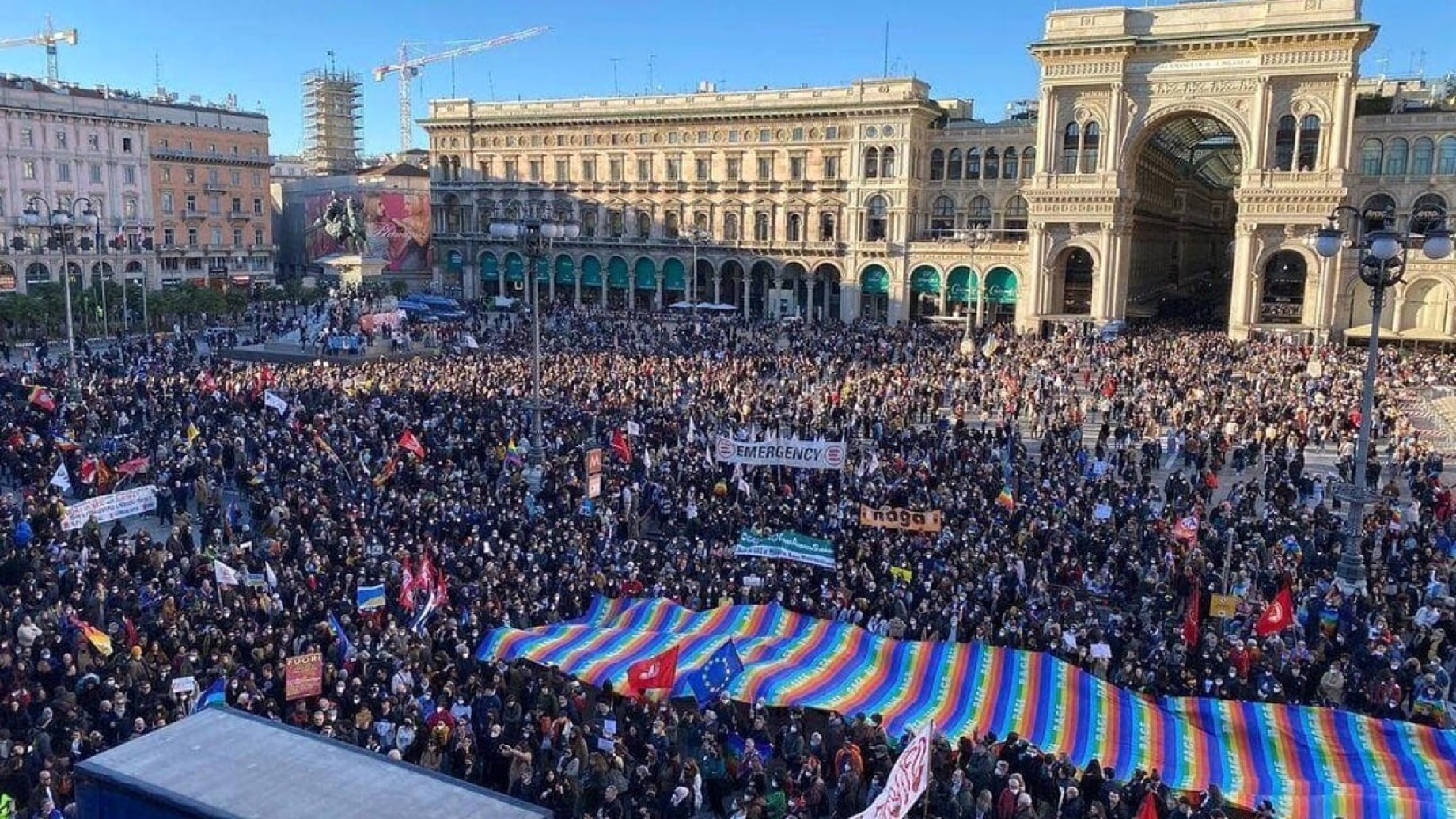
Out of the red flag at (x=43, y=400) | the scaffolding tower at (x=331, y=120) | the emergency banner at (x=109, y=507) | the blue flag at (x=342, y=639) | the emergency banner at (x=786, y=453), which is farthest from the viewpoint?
the scaffolding tower at (x=331, y=120)

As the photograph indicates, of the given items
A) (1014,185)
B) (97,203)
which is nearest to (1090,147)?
(1014,185)

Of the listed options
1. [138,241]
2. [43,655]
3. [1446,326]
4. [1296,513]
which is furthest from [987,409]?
[138,241]

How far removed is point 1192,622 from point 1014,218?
174 ft

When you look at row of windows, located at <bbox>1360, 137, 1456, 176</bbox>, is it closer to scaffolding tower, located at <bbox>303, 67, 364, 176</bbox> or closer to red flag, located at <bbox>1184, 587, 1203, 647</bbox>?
red flag, located at <bbox>1184, 587, 1203, 647</bbox>

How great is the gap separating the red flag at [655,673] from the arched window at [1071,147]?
5104 centimetres

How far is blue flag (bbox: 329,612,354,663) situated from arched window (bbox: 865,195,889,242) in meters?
56.1

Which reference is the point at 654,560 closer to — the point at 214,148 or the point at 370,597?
the point at 370,597

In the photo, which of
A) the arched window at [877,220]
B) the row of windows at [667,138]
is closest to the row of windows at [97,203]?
the row of windows at [667,138]

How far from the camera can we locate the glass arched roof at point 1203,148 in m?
66.9

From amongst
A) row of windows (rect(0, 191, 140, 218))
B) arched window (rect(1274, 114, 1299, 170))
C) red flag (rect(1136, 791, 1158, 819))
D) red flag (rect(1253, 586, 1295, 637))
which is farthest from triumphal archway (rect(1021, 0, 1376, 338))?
row of windows (rect(0, 191, 140, 218))

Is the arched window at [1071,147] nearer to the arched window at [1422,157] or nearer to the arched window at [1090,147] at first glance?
the arched window at [1090,147]

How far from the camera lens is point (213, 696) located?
13484 millimetres

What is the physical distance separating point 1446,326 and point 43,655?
56102mm

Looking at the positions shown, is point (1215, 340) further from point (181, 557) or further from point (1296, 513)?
point (181, 557)
